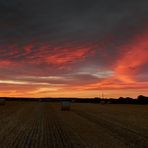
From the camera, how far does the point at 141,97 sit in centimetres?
11888

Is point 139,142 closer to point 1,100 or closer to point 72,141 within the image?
point 72,141

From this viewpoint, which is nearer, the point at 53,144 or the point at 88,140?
the point at 53,144

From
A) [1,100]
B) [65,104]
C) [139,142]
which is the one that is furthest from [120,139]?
[1,100]

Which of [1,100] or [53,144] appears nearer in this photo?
[53,144]

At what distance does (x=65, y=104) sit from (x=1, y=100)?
3077cm

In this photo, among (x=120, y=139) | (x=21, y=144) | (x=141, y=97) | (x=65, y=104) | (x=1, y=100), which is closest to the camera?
(x=21, y=144)

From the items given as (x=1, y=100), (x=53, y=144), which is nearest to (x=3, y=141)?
(x=53, y=144)

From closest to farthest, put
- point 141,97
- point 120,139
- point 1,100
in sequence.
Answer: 1. point 120,139
2. point 1,100
3. point 141,97

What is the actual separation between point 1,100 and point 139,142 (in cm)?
6044

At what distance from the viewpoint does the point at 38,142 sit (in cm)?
1337

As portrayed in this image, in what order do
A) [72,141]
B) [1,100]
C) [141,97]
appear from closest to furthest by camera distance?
[72,141] → [1,100] → [141,97]

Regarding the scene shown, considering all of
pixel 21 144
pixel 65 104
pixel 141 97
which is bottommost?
pixel 21 144

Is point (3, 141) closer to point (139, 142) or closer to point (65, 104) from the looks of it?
point (139, 142)

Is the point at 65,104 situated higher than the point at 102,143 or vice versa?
the point at 65,104
